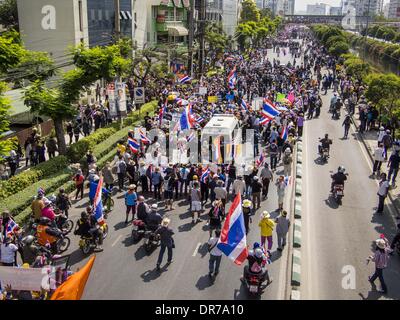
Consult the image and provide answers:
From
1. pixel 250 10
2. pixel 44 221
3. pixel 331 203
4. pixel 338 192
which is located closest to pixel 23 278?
pixel 44 221

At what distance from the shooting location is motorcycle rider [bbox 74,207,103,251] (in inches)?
543

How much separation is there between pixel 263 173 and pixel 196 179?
9.17ft

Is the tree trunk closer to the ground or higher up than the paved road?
higher up

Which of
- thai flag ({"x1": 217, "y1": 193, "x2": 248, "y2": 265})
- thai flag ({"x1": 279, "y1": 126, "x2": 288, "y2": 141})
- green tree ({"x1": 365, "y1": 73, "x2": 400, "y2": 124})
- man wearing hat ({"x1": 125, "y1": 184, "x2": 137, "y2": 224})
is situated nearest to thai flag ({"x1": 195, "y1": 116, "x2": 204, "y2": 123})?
thai flag ({"x1": 279, "y1": 126, "x2": 288, "y2": 141})

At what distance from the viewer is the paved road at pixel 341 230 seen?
12484mm

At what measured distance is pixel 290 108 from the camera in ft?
96.7

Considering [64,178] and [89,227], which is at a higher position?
[89,227]

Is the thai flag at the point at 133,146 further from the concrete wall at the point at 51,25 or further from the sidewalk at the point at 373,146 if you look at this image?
the concrete wall at the point at 51,25

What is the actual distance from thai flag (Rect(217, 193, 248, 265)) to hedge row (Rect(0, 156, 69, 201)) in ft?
30.5

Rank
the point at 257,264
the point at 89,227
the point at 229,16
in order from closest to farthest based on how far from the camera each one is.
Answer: the point at 257,264 < the point at 89,227 < the point at 229,16

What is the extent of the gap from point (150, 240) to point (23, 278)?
4.59 metres

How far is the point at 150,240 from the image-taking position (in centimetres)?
1406

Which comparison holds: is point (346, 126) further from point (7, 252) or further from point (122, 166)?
point (7, 252)

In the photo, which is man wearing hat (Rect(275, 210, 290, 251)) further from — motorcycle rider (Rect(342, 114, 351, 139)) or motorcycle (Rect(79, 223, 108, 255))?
motorcycle rider (Rect(342, 114, 351, 139))
